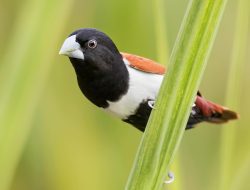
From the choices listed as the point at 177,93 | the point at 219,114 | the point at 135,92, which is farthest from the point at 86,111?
the point at 177,93

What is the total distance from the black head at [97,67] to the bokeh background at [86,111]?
2.3 inches

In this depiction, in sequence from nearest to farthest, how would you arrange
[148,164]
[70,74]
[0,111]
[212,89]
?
[148,164], [0,111], [70,74], [212,89]

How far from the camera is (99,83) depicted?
3.66 ft

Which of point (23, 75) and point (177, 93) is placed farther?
point (23, 75)

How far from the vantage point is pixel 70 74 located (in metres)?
1.41

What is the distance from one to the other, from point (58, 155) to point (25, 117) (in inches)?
11.4

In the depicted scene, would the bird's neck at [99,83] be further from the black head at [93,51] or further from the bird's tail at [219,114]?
the bird's tail at [219,114]

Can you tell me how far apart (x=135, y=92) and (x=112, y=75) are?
8 cm

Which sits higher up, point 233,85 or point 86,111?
point 233,85

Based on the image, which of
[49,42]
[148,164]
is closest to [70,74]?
[49,42]

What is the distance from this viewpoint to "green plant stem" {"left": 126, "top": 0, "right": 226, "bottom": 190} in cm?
73

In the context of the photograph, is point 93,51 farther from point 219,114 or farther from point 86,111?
point 219,114

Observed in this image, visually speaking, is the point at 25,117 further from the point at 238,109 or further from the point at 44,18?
the point at 238,109

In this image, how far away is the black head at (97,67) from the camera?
3.60 feet
